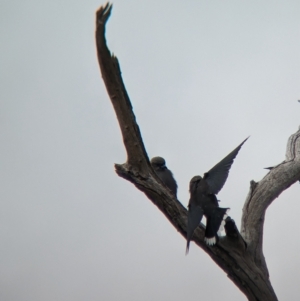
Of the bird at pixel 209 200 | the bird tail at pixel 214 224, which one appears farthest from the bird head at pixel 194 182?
the bird tail at pixel 214 224

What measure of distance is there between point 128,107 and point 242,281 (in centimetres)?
173

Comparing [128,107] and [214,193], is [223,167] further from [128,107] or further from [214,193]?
[128,107]

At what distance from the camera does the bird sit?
3.97m

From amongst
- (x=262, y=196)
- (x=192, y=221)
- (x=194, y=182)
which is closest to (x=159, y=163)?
(x=194, y=182)

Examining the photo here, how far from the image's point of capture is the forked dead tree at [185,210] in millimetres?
3454

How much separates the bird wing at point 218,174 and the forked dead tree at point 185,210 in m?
0.35

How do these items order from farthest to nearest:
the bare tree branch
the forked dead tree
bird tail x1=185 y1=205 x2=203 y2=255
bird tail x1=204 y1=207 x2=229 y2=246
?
the bare tree branch → bird tail x1=204 y1=207 x2=229 y2=246 → bird tail x1=185 y1=205 x2=203 y2=255 → the forked dead tree

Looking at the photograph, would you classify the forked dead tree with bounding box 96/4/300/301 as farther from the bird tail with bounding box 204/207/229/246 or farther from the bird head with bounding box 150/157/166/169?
the bird head with bounding box 150/157/166/169

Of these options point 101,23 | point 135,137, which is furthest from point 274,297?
point 101,23

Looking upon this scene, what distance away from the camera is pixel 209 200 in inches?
173

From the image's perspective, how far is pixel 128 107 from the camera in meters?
3.56

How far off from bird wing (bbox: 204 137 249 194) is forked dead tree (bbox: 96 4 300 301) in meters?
0.35

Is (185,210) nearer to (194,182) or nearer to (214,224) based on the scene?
(214,224)

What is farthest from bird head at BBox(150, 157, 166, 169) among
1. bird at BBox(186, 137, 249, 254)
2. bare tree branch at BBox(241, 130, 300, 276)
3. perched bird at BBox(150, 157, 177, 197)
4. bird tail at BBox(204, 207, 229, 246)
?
bird tail at BBox(204, 207, 229, 246)
